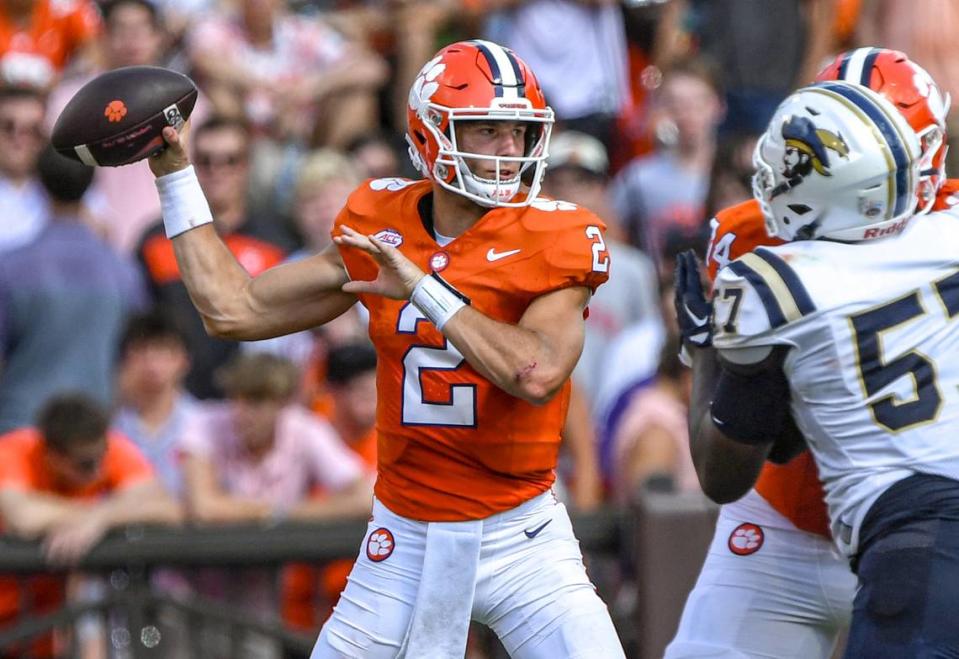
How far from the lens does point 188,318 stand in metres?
8.05

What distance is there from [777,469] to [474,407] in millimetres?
904

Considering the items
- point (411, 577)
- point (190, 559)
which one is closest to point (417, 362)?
point (411, 577)

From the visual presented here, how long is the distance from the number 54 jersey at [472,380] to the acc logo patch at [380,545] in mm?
72

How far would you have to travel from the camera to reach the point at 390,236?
14.9 feet

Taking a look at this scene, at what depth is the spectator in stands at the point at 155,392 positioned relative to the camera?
23.8 feet

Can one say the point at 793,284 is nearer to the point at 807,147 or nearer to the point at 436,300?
the point at 807,147

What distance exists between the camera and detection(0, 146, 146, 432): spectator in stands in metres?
7.50

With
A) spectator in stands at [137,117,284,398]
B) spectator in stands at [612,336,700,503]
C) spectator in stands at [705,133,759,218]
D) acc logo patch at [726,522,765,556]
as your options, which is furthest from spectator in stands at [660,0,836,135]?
acc logo patch at [726,522,765,556]

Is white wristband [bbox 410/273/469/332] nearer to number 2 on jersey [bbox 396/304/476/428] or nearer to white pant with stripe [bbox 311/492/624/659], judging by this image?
number 2 on jersey [bbox 396/304/476/428]

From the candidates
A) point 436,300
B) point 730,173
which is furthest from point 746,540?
point 730,173

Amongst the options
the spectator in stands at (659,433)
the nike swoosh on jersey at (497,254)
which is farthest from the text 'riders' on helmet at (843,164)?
the spectator in stands at (659,433)

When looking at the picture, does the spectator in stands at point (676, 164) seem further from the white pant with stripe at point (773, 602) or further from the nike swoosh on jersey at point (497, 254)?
the nike swoosh on jersey at point (497, 254)

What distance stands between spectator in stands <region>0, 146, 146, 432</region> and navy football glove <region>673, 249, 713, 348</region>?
3721 millimetres

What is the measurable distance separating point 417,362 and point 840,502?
1116 millimetres
